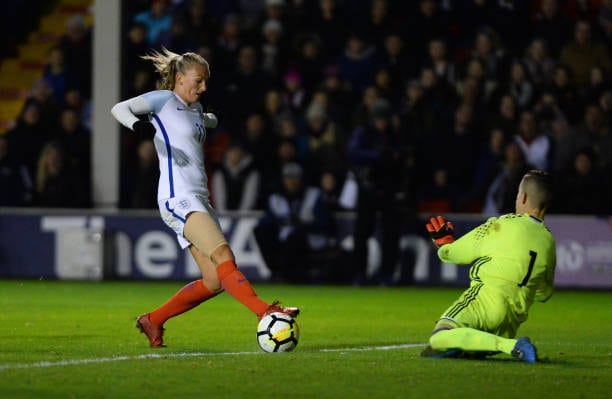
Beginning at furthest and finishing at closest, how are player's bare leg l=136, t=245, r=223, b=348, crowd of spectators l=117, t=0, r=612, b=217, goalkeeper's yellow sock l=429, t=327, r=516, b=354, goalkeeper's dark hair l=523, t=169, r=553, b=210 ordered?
1. crowd of spectators l=117, t=0, r=612, b=217
2. player's bare leg l=136, t=245, r=223, b=348
3. goalkeeper's dark hair l=523, t=169, r=553, b=210
4. goalkeeper's yellow sock l=429, t=327, r=516, b=354

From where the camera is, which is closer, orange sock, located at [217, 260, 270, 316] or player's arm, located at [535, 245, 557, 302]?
player's arm, located at [535, 245, 557, 302]

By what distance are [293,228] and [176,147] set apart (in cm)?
865

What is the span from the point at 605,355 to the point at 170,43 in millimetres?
12212

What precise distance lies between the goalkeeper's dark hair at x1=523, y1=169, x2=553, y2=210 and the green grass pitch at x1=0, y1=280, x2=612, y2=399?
3.20ft

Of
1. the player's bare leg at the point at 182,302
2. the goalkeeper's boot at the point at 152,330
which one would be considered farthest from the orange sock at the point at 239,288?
the goalkeeper's boot at the point at 152,330

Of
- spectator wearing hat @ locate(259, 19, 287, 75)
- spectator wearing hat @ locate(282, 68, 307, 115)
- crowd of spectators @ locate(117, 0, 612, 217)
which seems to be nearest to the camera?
crowd of spectators @ locate(117, 0, 612, 217)

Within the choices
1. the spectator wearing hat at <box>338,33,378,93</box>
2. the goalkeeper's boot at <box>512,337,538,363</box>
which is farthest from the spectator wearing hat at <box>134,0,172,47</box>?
the goalkeeper's boot at <box>512,337,538,363</box>

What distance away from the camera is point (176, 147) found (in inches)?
340

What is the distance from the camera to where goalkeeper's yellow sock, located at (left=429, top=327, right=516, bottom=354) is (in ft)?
25.1

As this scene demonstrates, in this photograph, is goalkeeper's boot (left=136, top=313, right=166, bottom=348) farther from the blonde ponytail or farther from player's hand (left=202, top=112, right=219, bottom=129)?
the blonde ponytail

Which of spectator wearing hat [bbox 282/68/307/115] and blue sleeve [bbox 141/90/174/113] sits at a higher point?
spectator wearing hat [bbox 282/68/307/115]

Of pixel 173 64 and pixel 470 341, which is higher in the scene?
pixel 173 64

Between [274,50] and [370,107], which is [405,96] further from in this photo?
[274,50]

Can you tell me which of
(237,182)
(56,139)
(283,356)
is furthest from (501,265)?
(56,139)
